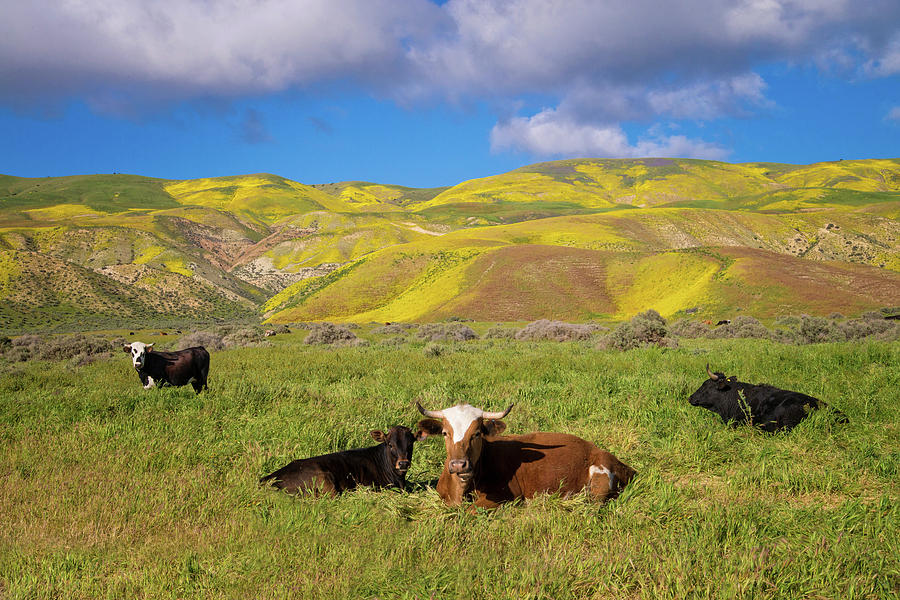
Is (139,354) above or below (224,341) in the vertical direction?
above

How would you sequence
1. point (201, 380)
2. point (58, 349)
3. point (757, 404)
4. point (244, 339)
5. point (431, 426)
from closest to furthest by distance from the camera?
point (431, 426) < point (757, 404) < point (201, 380) < point (58, 349) < point (244, 339)

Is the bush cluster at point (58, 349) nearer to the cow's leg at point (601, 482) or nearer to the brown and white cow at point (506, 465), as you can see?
the brown and white cow at point (506, 465)

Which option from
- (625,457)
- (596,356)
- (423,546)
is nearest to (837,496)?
(625,457)

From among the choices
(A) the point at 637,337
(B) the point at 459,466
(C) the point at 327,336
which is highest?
(A) the point at 637,337

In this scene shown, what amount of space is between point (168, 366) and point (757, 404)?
12592 millimetres

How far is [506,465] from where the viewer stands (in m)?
5.77

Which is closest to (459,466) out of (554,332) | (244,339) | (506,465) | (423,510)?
(423,510)

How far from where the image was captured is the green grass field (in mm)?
3938

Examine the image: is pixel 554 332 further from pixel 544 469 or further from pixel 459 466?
pixel 459 466

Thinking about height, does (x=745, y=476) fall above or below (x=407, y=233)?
below

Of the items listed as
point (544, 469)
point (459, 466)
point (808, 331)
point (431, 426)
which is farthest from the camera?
point (808, 331)

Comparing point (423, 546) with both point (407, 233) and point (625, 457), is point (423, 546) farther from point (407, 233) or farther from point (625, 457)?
point (407, 233)

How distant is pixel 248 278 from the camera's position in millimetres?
108000

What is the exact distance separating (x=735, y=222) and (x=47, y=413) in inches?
4448
